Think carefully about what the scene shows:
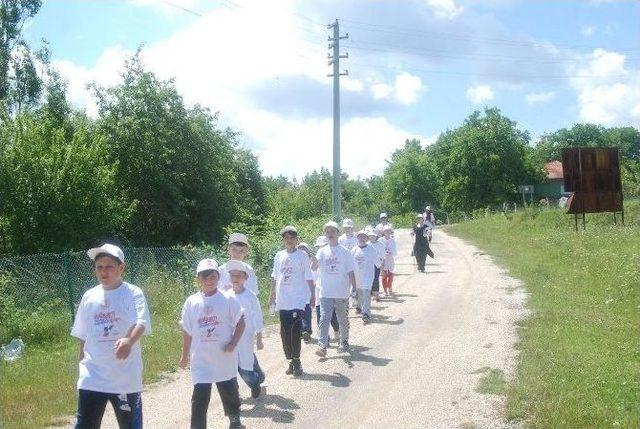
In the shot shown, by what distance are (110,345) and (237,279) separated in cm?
233

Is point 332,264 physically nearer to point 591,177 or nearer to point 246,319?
point 246,319

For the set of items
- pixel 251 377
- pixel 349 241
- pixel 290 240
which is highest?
pixel 290 240

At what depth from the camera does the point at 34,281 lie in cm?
1302

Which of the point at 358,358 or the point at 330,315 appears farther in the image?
the point at 330,315

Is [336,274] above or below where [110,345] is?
above

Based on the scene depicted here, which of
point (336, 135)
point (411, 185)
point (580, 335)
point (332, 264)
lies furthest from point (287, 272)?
point (411, 185)

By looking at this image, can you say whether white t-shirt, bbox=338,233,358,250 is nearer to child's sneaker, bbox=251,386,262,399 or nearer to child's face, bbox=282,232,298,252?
child's face, bbox=282,232,298,252

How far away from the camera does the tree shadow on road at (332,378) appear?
27.1ft

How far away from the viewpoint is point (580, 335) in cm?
1060

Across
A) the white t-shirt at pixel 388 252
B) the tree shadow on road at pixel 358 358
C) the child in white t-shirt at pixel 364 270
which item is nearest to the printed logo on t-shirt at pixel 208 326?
the tree shadow on road at pixel 358 358

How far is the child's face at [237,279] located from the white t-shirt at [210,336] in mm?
1194

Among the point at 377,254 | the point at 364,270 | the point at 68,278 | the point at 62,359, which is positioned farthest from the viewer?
the point at 377,254

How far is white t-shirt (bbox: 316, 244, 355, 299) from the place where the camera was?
9797 millimetres

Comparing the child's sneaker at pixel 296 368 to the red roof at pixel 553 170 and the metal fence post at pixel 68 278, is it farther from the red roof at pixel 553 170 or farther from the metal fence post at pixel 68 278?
the red roof at pixel 553 170
